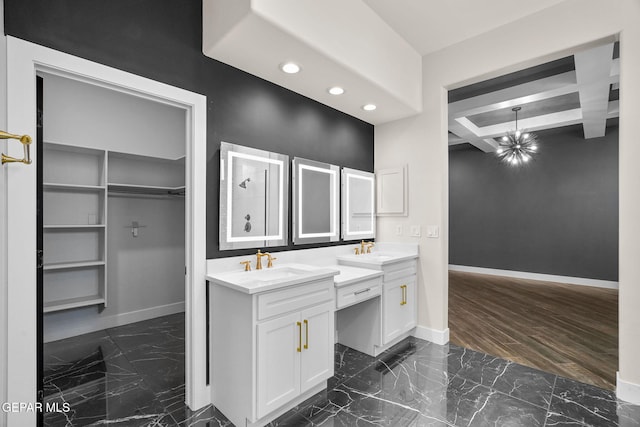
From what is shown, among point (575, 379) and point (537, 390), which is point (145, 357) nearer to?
point (537, 390)

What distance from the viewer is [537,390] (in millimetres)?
2346

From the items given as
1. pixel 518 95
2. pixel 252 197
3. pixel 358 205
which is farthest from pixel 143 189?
pixel 518 95

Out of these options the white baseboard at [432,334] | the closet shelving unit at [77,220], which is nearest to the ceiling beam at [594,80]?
the white baseboard at [432,334]

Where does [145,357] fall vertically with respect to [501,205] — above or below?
below

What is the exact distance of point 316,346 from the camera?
2.22 meters

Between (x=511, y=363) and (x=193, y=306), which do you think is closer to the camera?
(x=193, y=306)

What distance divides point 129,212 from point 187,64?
7.45ft

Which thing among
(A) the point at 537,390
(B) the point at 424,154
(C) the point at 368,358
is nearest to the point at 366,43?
(B) the point at 424,154

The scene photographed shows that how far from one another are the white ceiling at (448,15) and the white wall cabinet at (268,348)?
2.33 meters

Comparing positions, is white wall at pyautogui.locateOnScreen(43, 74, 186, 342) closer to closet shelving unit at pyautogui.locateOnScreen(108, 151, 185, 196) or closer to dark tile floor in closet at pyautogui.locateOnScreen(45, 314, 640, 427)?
closet shelving unit at pyautogui.locateOnScreen(108, 151, 185, 196)

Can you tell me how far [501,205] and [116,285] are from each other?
23.9ft

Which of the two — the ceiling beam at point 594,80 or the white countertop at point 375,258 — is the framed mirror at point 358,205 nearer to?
the white countertop at point 375,258

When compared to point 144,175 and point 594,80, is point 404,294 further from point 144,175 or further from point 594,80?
point 144,175

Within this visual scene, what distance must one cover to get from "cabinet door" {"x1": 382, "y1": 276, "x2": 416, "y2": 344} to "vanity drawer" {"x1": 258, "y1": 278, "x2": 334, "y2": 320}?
2.85 ft
